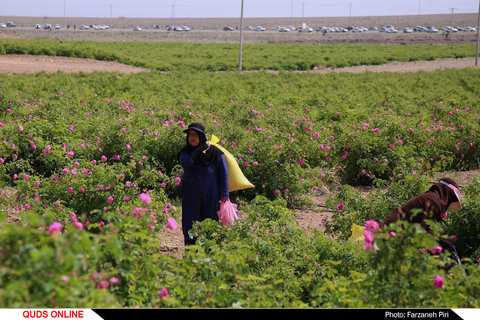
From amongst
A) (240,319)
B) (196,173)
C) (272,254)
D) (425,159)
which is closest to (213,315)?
(240,319)

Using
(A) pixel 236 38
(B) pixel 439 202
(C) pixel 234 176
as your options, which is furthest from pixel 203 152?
(A) pixel 236 38

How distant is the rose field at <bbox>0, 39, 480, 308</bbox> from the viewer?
3.05m

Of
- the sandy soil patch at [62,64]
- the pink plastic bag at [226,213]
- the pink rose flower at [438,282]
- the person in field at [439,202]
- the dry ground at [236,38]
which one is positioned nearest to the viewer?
the pink rose flower at [438,282]

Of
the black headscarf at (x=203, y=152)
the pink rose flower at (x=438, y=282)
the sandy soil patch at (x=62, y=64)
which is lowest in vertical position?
the pink rose flower at (x=438, y=282)

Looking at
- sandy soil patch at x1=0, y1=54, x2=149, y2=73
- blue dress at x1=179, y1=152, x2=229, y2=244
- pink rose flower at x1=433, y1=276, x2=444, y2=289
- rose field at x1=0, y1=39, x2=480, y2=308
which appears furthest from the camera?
sandy soil patch at x1=0, y1=54, x2=149, y2=73

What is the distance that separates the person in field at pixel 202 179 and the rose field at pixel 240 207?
29cm

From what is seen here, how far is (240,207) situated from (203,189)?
1527mm

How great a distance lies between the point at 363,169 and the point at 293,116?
5.82 feet

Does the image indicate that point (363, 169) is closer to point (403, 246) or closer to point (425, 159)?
point (425, 159)

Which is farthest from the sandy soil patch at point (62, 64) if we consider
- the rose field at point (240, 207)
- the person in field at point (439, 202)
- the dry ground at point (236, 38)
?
the person in field at point (439, 202)

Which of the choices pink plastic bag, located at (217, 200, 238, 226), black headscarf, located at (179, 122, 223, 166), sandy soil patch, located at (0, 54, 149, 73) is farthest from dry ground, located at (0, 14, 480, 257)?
black headscarf, located at (179, 122, 223, 166)

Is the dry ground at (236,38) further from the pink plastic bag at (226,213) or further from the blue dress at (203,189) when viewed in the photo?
the pink plastic bag at (226,213)

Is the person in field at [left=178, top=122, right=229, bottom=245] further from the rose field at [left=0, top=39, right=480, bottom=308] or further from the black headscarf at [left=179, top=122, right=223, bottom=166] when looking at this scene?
the rose field at [left=0, top=39, right=480, bottom=308]

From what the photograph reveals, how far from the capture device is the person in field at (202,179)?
5.35 meters
